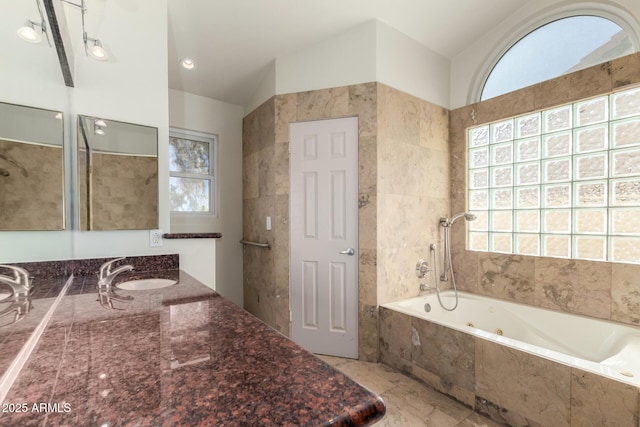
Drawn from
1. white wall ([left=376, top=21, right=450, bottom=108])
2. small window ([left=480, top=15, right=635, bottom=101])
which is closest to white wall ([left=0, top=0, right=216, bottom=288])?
white wall ([left=376, top=21, right=450, bottom=108])

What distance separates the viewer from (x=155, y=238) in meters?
1.93

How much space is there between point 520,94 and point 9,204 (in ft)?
10.6

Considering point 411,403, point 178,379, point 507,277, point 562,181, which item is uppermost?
point 562,181

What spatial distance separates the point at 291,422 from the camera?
17.6 inches

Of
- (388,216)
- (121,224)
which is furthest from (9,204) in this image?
(388,216)

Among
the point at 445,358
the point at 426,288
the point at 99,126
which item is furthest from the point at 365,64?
the point at 445,358

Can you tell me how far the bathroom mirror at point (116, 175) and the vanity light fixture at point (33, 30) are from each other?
0.68m

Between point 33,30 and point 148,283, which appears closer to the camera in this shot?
point 33,30

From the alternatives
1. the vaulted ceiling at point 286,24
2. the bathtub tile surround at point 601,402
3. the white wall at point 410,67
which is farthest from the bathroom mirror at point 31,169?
the bathtub tile surround at point 601,402

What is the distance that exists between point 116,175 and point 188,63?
149 centimetres

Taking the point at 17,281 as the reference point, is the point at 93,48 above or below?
above

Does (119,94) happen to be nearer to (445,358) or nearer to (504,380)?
(445,358)

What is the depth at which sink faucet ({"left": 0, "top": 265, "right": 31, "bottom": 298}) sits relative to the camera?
925mm

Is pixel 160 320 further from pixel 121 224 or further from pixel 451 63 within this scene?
pixel 451 63
